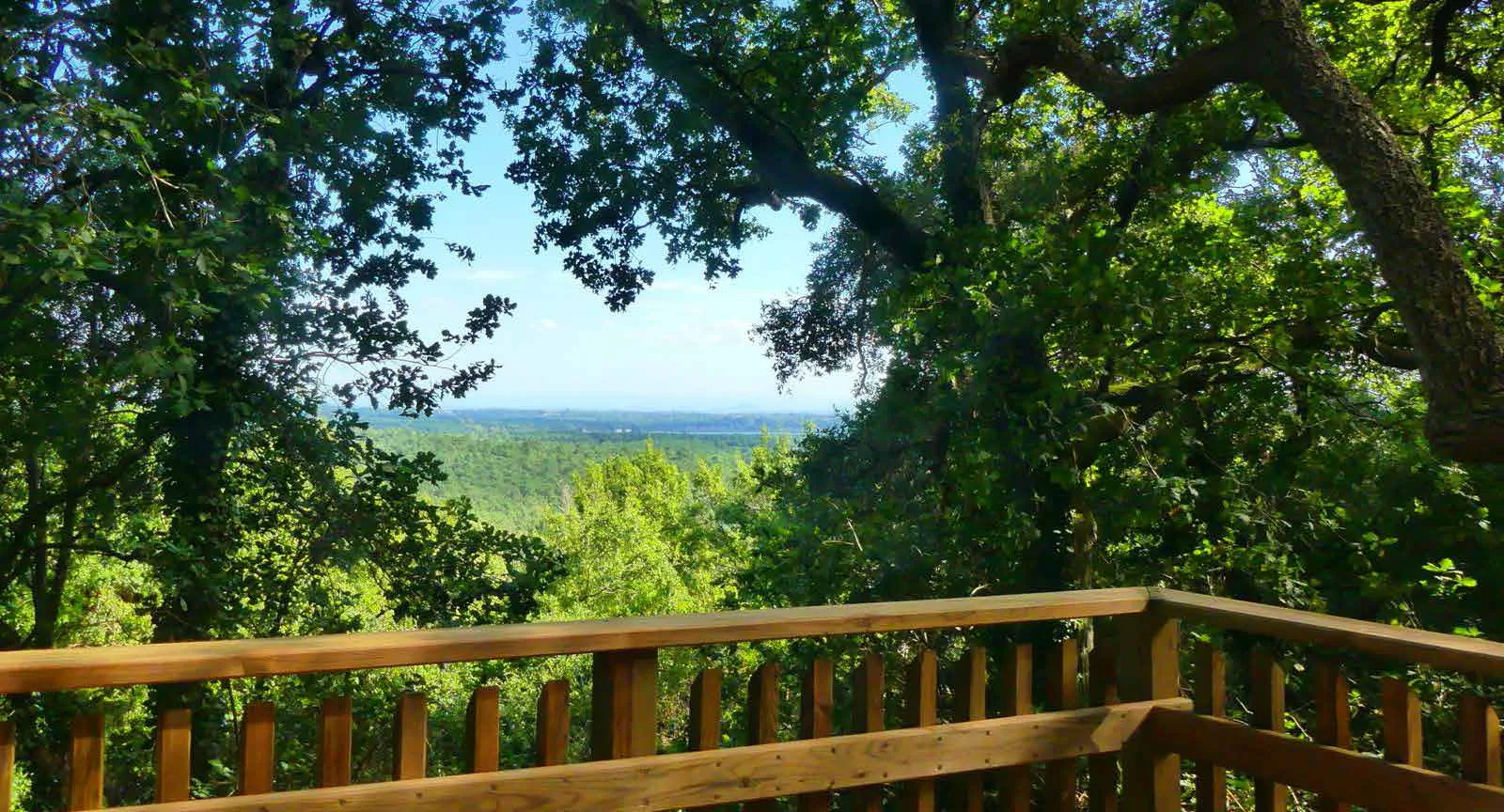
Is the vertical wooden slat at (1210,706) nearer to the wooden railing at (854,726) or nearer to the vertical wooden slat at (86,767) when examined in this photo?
the wooden railing at (854,726)

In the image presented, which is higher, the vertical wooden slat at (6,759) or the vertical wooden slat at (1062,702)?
the vertical wooden slat at (6,759)

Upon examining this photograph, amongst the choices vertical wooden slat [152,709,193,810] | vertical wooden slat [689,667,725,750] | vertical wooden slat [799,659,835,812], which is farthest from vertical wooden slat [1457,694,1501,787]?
vertical wooden slat [152,709,193,810]

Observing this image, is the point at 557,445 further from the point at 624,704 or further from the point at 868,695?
the point at 624,704

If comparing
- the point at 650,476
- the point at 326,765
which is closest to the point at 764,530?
the point at 326,765

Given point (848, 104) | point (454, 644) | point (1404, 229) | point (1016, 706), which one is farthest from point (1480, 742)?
point (848, 104)

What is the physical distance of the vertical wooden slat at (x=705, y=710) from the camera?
175 cm

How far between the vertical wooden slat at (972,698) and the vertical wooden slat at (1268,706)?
0.53 m

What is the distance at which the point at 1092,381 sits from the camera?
5.19 meters

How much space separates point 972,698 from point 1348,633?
0.67 meters

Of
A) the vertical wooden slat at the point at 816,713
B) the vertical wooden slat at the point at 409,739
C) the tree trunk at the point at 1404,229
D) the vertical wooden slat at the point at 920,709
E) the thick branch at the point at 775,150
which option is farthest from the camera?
the thick branch at the point at 775,150

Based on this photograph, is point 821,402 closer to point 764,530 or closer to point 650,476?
point 764,530

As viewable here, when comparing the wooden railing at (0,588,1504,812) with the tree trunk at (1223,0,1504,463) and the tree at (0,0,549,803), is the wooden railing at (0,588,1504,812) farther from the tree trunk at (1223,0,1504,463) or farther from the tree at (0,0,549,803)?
the tree at (0,0,549,803)

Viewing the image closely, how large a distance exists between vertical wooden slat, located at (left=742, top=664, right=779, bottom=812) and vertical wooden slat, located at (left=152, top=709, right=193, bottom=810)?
2.75ft

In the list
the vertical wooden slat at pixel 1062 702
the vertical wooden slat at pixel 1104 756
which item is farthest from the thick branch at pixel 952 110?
Answer: the vertical wooden slat at pixel 1062 702
